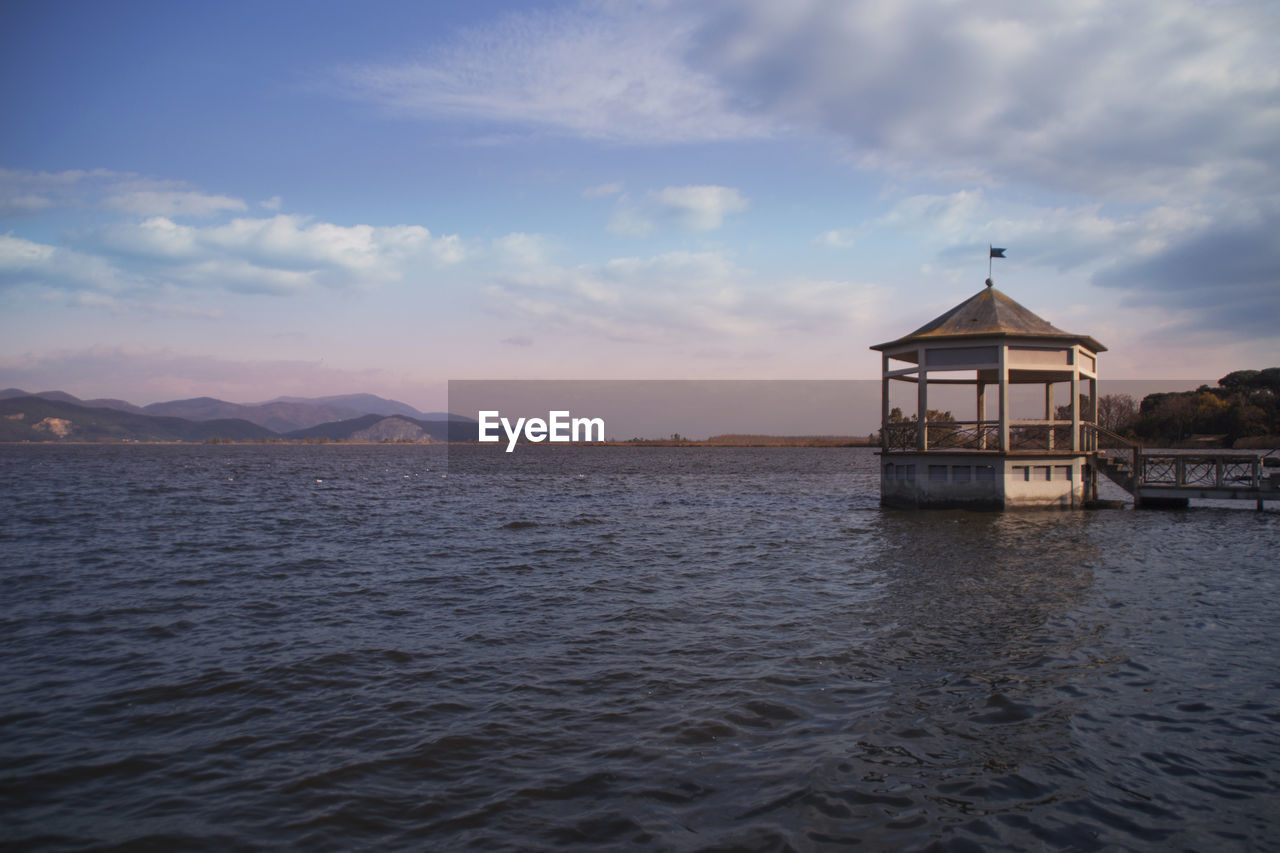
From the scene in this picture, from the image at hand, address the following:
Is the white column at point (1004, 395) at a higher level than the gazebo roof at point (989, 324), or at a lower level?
lower

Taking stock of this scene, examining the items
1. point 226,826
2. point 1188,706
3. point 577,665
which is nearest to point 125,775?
point 226,826

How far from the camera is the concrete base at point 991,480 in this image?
2605cm

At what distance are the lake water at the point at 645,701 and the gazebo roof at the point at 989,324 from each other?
411 inches

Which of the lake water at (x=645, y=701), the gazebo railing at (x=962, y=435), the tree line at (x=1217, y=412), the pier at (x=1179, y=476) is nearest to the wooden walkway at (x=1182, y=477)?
the pier at (x=1179, y=476)

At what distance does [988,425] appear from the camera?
27266mm

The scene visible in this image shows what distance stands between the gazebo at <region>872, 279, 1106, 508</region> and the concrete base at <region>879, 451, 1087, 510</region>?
0.04 meters

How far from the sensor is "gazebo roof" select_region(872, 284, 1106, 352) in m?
26.1

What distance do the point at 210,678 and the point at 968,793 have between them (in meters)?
8.73

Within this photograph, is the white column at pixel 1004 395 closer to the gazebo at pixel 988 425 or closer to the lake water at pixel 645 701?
the gazebo at pixel 988 425

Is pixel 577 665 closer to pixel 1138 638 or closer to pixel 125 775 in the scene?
pixel 125 775

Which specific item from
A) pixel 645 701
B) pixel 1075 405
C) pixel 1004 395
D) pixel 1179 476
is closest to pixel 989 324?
pixel 1004 395

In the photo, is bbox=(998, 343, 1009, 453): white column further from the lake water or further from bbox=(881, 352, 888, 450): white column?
the lake water

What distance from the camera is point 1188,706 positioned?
7.57 meters

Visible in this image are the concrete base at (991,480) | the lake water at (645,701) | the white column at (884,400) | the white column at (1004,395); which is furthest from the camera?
the white column at (884,400)
